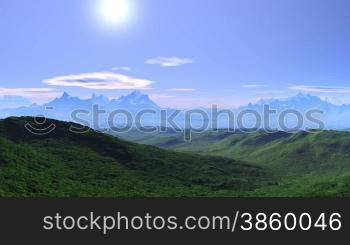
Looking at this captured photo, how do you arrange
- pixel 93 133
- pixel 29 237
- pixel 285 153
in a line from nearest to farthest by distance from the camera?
pixel 29 237, pixel 93 133, pixel 285 153

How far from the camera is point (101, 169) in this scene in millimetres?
92312

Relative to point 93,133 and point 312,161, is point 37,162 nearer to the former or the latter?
point 93,133

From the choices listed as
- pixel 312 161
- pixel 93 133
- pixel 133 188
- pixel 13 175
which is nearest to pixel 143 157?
pixel 93 133

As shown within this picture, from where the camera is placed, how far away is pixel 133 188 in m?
79.2

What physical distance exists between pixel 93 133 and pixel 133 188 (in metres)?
45.2

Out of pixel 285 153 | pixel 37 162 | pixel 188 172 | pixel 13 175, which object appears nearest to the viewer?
pixel 13 175

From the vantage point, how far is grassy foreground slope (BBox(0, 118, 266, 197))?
7131 centimetres

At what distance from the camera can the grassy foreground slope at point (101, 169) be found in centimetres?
7131

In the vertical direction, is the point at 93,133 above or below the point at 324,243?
above

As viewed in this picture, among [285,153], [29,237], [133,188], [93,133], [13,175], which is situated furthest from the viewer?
[285,153]

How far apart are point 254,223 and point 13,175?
47.3 metres

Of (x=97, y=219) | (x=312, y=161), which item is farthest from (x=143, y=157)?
(x=97, y=219)

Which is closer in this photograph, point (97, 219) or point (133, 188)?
point (97, 219)

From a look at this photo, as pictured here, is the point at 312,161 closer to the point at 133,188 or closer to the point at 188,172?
the point at 188,172
